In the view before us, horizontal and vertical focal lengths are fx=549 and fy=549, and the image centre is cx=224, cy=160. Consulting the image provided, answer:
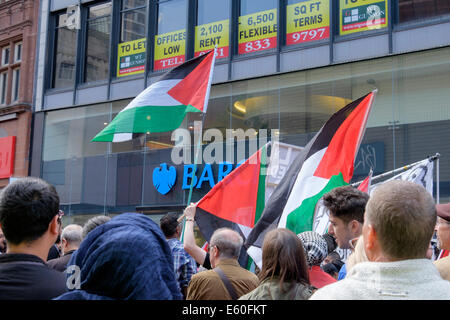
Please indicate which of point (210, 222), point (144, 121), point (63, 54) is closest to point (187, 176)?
point (63, 54)

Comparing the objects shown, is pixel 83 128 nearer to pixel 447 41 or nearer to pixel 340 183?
pixel 447 41

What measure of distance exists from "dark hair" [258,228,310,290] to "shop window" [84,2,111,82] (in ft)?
51.5

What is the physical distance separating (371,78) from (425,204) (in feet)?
38.9

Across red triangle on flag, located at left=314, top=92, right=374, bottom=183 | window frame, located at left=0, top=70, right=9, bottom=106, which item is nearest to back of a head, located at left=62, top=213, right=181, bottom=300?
red triangle on flag, located at left=314, top=92, right=374, bottom=183

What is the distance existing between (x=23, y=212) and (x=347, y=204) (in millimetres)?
2119

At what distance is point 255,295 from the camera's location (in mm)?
3055

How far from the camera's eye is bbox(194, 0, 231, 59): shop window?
15352mm

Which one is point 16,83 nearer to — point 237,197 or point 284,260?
point 237,197

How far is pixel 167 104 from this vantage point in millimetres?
7387

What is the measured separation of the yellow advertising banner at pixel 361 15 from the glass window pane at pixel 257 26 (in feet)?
6.05

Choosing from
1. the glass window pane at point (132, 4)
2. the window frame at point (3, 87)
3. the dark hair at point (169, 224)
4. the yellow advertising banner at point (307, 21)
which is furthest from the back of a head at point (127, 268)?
the window frame at point (3, 87)

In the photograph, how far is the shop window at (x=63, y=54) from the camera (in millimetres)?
19094

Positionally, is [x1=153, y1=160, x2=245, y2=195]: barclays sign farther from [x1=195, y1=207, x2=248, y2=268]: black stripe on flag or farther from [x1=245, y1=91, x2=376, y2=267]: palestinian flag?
[x1=245, y1=91, x2=376, y2=267]: palestinian flag

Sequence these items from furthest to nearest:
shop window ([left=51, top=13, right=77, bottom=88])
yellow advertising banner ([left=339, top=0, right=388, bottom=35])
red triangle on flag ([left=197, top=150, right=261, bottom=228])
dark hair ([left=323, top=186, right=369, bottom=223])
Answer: shop window ([left=51, top=13, right=77, bottom=88])
yellow advertising banner ([left=339, top=0, right=388, bottom=35])
red triangle on flag ([left=197, top=150, right=261, bottom=228])
dark hair ([left=323, top=186, right=369, bottom=223])
